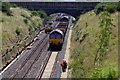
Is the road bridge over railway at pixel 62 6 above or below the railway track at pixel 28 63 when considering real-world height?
above

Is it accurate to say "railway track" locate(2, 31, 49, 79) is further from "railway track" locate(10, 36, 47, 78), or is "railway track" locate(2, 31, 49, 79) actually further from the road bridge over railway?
the road bridge over railway

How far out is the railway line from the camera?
3216 centimetres

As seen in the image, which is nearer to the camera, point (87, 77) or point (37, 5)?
point (87, 77)

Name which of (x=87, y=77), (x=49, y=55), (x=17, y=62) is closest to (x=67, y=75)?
(x=87, y=77)

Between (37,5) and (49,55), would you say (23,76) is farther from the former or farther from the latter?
(37,5)

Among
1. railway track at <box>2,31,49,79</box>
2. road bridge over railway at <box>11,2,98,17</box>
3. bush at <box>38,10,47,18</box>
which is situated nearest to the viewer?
railway track at <box>2,31,49,79</box>

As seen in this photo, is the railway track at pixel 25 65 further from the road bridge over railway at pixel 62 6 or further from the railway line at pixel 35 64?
the road bridge over railway at pixel 62 6

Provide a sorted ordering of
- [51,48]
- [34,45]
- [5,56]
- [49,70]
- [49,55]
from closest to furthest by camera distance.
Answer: [49,70] → [5,56] → [49,55] → [51,48] → [34,45]

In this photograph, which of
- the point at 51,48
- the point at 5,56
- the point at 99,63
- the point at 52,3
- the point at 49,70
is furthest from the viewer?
the point at 52,3

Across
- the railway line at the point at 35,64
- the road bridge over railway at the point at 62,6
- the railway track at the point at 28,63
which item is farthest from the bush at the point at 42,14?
the railway line at the point at 35,64

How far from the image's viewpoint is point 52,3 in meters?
105

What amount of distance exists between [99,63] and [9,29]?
31780 millimetres

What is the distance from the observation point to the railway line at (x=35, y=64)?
32156 mm

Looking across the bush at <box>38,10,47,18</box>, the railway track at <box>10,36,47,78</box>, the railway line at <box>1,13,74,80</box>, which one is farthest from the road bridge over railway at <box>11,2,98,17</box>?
the railway line at <box>1,13,74,80</box>
